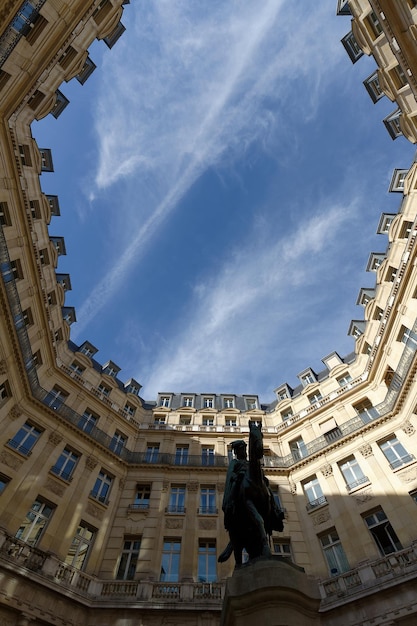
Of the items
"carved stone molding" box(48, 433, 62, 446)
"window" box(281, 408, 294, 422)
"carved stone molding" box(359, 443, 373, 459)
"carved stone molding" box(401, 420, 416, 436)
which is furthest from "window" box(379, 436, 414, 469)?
"carved stone molding" box(48, 433, 62, 446)

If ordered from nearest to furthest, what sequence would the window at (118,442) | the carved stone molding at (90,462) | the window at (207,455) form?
the carved stone molding at (90,462), the window at (118,442), the window at (207,455)

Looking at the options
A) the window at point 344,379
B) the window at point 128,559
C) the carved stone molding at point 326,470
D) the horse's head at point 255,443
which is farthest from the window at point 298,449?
the horse's head at point 255,443

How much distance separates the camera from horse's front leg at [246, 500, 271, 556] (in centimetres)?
744

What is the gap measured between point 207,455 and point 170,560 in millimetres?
7669

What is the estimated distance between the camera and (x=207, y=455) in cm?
2698

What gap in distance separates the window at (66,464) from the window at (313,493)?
1453 cm

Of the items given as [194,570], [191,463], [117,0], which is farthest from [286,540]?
[117,0]

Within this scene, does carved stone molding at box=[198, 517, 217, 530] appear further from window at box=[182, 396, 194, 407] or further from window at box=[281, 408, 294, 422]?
window at box=[182, 396, 194, 407]

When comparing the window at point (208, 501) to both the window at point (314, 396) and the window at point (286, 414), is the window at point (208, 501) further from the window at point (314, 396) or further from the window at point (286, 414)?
the window at point (314, 396)

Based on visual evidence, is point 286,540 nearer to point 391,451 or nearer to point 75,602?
point 391,451

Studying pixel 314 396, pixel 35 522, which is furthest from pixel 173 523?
pixel 314 396

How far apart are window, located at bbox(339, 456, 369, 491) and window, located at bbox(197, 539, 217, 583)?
867 centimetres

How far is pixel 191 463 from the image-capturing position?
25.8 metres

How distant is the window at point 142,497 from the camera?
22766 millimetres
